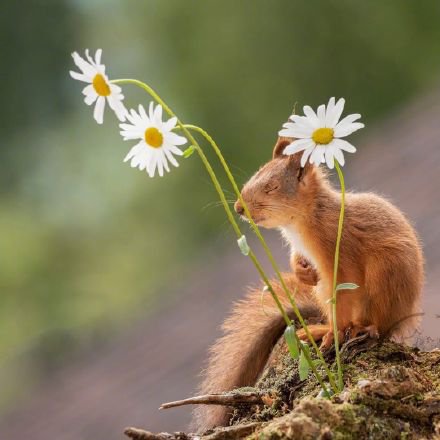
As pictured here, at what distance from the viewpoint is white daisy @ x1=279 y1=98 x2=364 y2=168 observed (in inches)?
46.7

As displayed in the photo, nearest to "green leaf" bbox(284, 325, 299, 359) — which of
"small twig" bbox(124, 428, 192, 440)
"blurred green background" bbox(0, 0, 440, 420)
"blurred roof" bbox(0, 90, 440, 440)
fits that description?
"small twig" bbox(124, 428, 192, 440)

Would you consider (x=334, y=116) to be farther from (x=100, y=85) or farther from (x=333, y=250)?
(x=333, y=250)

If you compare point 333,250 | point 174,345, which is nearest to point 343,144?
point 333,250

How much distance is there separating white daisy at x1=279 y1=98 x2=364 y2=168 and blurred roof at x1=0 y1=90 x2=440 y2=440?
1.84 m

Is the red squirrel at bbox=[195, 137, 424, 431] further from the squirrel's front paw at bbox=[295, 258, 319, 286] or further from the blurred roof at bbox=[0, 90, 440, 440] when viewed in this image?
the blurred roof at bbox=[0, 90, 440, 440]

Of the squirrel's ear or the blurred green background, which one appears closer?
the squirrel's ear

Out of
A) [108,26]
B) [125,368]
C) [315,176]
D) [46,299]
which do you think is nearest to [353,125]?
[315,176]

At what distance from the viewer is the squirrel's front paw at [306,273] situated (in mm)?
1661

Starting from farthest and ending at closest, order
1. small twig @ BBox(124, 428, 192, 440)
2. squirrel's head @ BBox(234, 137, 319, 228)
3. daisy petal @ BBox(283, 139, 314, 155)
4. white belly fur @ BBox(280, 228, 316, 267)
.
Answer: white belly fur @ BBox(280, 228, 316, 267) → squirrel's head @ BBox(234, 137, 319, 228) → daisy petal @ BBox(283, 139, 314, 155) → small twig @ BBox(124, 428, 192, 440)

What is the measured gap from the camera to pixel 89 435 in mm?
3738

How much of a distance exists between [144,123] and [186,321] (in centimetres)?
343

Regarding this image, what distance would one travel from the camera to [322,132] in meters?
1.20

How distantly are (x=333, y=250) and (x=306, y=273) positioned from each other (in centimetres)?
11

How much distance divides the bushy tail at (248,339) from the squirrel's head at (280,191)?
0.19 m
